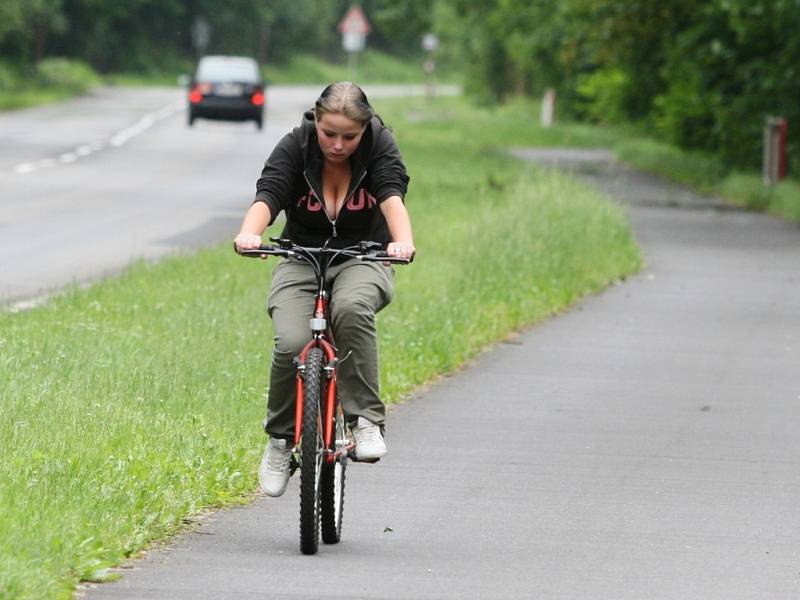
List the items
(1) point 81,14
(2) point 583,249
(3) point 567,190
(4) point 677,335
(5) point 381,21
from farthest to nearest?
(1) point 81,14 → (5) point 381,21 → (3) point 567,190 → (2) point 583,249 → (4) point 677,335

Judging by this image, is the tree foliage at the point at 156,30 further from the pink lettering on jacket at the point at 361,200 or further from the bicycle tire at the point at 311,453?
the bicycle tire at the point at 311,453

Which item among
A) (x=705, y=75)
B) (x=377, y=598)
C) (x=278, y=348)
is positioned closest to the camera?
(x=377, y=598)

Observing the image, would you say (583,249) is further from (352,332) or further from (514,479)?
(352,332)

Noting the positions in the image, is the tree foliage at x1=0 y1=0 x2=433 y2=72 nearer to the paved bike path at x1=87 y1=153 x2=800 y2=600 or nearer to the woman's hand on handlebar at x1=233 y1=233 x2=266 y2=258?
the paved bike path at x1=87 y1=153 x2=800 y2=600

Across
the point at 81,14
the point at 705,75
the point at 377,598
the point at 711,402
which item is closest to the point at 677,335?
the point at 711,402

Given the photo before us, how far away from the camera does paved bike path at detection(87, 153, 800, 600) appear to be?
242 inches

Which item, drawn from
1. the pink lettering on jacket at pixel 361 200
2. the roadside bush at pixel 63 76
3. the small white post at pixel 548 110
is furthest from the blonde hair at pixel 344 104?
the roadside bush at pixel 63 76

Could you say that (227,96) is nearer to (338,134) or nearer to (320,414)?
(338,134)

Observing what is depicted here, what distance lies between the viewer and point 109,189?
25359 mm

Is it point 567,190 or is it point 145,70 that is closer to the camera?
point 567,190

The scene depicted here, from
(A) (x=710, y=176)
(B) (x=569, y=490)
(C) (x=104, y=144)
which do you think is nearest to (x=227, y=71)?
(C) (x=104, y=144)

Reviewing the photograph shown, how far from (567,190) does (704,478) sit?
10957mm

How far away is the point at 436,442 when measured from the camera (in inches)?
358

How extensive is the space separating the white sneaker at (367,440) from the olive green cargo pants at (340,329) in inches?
1.3
